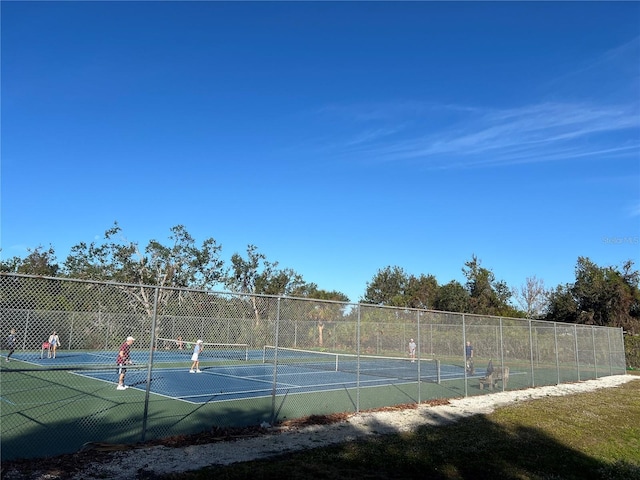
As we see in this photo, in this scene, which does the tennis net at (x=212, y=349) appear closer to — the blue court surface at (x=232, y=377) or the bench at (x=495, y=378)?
the blue court surface at (x=232, y=377)

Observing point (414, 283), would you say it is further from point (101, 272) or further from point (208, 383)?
point (208, 383)

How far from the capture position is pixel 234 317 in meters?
12.8

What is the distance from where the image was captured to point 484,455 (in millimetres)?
8453

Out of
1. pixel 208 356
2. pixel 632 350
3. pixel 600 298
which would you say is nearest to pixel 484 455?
pixel 208 356

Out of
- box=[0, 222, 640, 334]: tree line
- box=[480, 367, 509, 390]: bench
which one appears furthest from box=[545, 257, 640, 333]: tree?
box=[480, 367, 509, 390]: bench

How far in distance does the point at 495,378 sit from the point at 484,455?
10475mm

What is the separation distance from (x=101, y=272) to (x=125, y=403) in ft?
128

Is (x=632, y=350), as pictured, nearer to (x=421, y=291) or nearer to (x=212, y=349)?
(x=212, y=349)

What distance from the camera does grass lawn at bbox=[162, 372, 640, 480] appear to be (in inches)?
283

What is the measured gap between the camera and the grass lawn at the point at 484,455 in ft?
23.6

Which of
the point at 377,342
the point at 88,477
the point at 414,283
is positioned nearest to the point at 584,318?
the point at 377,342

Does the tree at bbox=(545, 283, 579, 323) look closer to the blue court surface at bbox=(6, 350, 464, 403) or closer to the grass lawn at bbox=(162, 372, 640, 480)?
the blue court surface at bbox=(6, 350, 464, 403)

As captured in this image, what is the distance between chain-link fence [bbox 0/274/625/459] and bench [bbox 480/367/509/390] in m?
0.06

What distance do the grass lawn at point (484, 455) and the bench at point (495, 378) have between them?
5364 mm
